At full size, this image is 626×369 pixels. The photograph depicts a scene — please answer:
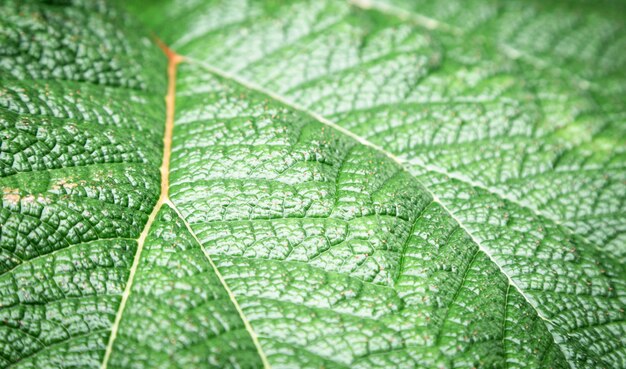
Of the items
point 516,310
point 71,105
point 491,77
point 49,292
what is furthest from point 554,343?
point 71,105

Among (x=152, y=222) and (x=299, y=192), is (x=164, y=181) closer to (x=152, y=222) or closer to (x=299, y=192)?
(x=152, y=222)

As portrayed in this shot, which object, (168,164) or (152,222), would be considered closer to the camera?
(152,222)

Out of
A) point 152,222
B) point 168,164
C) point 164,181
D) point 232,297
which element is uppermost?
point 168,164

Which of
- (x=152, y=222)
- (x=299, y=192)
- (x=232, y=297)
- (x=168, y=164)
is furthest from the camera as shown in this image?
(x=168, y=164)

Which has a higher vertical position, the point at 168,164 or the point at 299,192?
the point at 168,164

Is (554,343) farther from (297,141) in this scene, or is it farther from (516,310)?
(297,141)

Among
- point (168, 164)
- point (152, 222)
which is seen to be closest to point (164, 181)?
point (168, 164)

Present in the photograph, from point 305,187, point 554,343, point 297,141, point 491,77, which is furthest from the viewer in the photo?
point 491,77

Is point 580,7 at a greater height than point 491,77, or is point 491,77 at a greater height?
point 580,7
